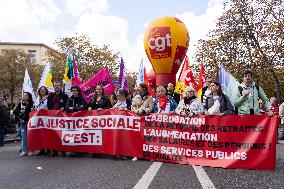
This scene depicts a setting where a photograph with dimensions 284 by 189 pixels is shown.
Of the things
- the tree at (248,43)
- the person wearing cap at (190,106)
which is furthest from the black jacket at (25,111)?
the tree at (248,43)

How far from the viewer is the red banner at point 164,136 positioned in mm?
8289

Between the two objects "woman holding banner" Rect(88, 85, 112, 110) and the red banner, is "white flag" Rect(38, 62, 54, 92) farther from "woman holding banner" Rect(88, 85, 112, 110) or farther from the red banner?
"woman holding banner" Rect(88, 85, 112, 110)

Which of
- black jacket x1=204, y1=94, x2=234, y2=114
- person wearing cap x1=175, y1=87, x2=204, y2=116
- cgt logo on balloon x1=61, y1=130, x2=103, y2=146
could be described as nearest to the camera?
black jacket x1=204, y1=94, x2=234, y2=114

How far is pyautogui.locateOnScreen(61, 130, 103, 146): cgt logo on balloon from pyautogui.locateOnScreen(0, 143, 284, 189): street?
71 cm

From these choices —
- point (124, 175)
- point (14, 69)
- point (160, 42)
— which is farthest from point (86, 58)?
point (124, 175)

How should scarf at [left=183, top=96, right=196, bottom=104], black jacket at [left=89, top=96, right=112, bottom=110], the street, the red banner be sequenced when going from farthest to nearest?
1. black jacket at [left=89, top=96, right=112, bottom=110]
2. scarf at [left=183, top=96, right=196, bottom=104]
3. the red banner
4. the street

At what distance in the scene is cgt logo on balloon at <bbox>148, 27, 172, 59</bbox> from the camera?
21.6m

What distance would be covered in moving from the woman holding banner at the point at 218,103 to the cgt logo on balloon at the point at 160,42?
41.7 ft

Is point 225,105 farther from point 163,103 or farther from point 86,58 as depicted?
point 86,58

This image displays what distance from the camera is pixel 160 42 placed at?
21719mm

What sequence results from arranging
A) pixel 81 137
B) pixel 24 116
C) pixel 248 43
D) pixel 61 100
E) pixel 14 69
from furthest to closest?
pixel 14 69, pixel 248 43, pixel 24 116, pixel 61 100, pixel 81 137

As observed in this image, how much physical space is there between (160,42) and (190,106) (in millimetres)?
12888

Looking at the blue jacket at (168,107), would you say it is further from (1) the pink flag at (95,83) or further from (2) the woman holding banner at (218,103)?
(1) the pink flag at (95,83)

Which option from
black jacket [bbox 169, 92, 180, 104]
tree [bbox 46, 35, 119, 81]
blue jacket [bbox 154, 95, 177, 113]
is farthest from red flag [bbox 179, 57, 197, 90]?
tree [bbox 46, 35, 119, 81]
